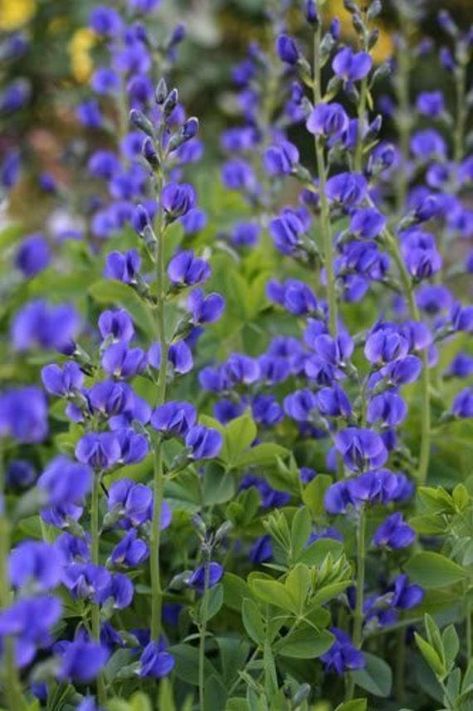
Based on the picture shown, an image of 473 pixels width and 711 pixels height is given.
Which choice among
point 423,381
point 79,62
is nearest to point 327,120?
Answer: point 423,381

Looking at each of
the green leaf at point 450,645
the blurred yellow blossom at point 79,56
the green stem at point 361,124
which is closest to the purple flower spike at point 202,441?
the green leaf at point 450,645

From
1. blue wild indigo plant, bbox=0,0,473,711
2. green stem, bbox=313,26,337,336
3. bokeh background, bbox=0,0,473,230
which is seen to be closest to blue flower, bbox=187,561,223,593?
blue wild indigo plant, bbox=0,0,473,711

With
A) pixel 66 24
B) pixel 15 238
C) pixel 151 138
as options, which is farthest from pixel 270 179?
pixel 66 24

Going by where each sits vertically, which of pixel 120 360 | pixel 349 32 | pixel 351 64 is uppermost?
pixel 351 64

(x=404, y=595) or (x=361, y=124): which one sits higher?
(x=361, y=124)

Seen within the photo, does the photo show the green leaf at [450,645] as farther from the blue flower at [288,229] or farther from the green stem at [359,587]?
the blue flower at [288,229]

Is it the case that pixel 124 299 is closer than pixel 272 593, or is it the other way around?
pixel 272 593

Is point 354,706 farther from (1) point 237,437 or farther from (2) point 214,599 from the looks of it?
(1) point 237,437

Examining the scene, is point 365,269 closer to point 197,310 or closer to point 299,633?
point 197,310
